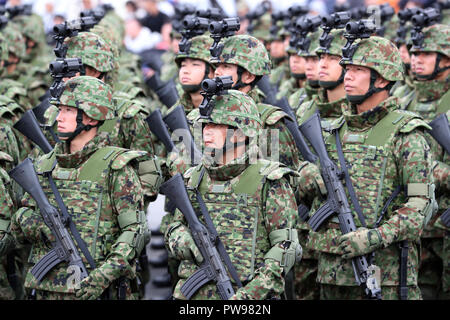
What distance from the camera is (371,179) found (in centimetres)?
785

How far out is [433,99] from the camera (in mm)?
10070

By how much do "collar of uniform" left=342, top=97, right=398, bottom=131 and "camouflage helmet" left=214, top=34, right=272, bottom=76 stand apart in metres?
1.42

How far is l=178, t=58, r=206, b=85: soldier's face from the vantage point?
970 cm

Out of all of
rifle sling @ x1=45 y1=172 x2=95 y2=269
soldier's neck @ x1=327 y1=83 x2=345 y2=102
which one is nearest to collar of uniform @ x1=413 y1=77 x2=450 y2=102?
soldier's neck @ x1=327 y1=83 x2=345 y2=102

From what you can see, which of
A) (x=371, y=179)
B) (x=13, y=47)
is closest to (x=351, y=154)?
(x=371, y=179)

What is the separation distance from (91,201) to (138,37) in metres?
12.7

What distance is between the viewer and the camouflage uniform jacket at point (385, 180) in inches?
299

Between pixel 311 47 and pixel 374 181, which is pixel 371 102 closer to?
pixel 374 181

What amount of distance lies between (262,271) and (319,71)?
3257mm

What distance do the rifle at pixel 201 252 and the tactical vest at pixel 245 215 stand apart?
0.11 metres

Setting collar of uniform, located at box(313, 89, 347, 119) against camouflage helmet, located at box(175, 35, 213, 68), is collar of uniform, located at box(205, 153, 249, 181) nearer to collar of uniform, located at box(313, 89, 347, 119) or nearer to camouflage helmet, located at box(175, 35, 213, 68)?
collar of uniform, located at box(313, 89, 347, 119)


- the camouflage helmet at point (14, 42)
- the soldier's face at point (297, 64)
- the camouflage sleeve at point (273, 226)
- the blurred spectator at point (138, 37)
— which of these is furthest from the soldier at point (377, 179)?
the blurred spectator at point (138, 37)

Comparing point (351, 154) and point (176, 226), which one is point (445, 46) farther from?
point (176, 226)
